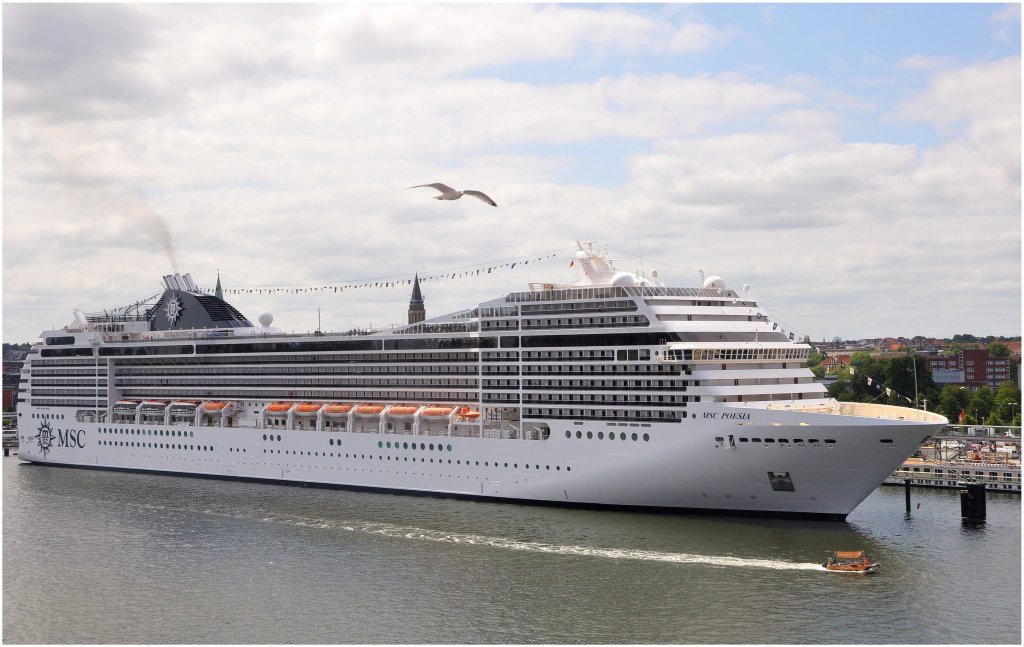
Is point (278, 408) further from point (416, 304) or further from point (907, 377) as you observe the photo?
point (907, 377)

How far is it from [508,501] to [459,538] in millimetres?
6799

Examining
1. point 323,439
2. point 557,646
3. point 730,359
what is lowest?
point 557,646

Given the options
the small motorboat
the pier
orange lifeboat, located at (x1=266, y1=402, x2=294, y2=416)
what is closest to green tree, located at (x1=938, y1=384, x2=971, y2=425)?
the pier

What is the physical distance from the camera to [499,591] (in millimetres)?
33312

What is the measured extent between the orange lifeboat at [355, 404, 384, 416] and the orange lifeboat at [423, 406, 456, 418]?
309 cm

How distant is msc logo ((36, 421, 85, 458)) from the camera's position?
6612cm

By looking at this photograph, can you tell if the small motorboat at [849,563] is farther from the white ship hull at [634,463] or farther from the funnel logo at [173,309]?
the funnel logo at [173,309]

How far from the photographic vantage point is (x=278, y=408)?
56.6m

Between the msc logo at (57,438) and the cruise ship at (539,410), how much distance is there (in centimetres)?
84

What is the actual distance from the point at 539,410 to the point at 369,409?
10.8 m

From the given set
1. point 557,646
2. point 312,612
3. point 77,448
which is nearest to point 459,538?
point 312,612

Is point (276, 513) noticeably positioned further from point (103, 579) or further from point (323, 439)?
point (103, 579)

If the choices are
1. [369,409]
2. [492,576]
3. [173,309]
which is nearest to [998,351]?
[369,409]

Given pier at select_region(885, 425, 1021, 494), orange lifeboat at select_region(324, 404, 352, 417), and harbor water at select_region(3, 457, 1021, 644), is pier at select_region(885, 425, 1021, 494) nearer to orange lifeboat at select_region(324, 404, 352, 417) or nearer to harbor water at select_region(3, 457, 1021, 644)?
harbor water at select_region(3, 457, 1021, 644)
